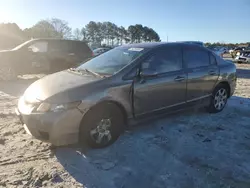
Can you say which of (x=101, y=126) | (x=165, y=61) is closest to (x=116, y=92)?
(x=101, y=126)

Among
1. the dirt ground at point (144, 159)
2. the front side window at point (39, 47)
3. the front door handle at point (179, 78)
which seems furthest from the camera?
the front side window at point (39, 47)

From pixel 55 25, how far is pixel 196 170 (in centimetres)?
6139

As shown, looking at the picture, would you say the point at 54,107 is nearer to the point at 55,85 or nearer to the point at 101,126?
the point at 55,85

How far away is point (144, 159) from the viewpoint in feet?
12.4

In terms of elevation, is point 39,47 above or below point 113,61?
above

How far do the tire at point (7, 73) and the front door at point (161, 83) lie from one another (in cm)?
728

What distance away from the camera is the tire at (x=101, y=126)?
382cm

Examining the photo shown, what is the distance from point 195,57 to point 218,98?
1.26 meters

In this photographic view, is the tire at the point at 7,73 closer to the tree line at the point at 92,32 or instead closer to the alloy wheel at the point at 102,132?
the alloy wheel at the point at 102,132

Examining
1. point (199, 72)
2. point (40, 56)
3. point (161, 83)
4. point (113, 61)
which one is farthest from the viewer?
point (40, 56)

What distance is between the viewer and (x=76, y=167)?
11.6 ft

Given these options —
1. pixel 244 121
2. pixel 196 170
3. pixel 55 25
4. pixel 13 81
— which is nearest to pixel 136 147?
pixel 196 170

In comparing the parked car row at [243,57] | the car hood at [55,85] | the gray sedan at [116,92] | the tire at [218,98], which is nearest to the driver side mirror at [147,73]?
the gray sedan at [116,92]

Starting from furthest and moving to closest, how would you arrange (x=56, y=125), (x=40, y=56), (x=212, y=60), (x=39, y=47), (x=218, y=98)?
(x=39, y=47) < (x=40, y=56) < (x=218, y=98) < (x=212, y=60) < (x=56, y=125)
